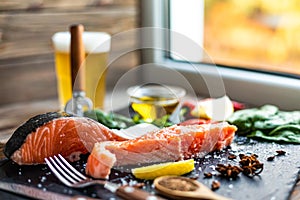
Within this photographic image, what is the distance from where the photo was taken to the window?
1481 mm

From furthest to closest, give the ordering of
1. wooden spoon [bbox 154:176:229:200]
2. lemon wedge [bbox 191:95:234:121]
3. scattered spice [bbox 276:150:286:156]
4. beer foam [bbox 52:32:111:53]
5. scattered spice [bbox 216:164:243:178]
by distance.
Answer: beer foam [bbox 52:32:111:53] → lemon wedge [bbox 191:95:234:121] → scattered spice [bbox 276:150:286:156] → scattered spice [bbox 216:164:243:178] → wooden spoon [bbox 154:176:229:200]

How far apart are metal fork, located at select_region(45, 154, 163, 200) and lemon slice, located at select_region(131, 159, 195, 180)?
0.21 feet

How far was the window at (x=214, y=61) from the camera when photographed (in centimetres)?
148

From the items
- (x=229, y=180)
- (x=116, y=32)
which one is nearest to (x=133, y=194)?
(x=229, y=180)

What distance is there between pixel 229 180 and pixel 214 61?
0.79m

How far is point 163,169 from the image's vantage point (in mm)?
932

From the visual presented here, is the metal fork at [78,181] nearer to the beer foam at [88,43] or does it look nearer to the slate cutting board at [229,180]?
the slate cutting board at [229,180]

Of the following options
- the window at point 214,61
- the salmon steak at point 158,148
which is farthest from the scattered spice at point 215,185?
the window at point 214,61

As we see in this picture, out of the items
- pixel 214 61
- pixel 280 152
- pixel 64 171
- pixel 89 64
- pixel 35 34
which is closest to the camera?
pixel 64 171

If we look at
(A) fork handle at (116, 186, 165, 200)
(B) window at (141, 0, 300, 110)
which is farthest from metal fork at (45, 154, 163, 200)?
(B) window at (141, 0, 300, 110)

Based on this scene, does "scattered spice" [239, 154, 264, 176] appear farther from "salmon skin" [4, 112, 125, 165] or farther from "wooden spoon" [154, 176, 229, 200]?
"salmon skin" [4, 112, 125, 165]

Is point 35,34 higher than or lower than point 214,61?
higher

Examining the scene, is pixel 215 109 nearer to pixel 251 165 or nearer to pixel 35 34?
pixel 251 165

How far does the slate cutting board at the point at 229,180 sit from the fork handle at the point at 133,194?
24 millimetres
